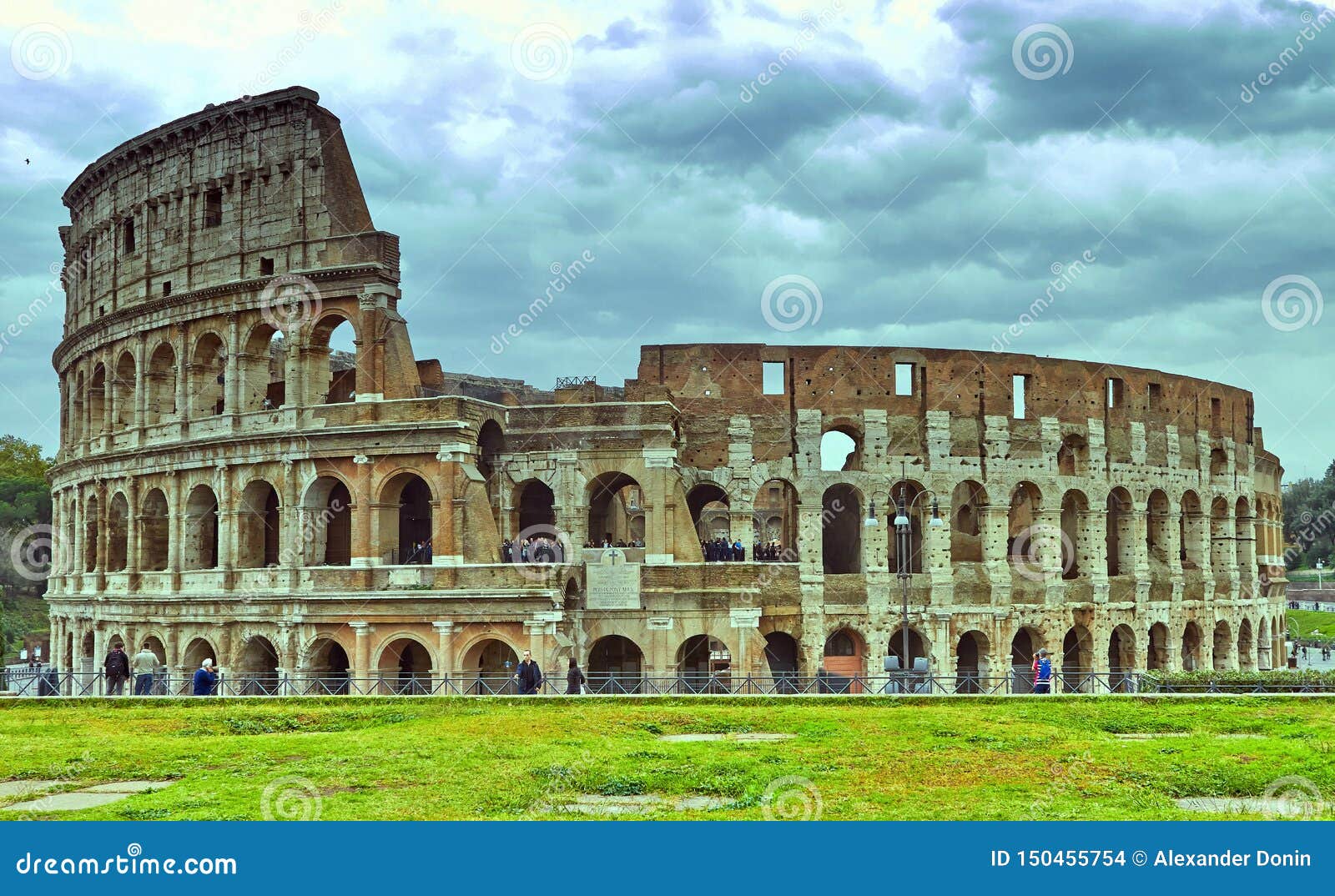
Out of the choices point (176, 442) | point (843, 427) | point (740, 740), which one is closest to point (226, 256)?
point (176, 442)

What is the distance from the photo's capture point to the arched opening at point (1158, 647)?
39.3 metres

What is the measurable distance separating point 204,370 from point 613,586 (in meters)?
13.3

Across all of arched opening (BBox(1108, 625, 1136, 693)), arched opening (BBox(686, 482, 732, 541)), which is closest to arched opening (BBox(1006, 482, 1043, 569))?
arched opening (BBox(1108, 625, 1136, 693))

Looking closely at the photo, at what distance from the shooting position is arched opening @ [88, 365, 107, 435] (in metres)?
37.4

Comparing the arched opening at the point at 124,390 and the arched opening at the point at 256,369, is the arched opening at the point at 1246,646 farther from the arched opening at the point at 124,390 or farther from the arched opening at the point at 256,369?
the arched opening at the point at 124,390

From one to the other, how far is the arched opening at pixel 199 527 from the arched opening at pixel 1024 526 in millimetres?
22742

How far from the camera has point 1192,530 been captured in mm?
41969

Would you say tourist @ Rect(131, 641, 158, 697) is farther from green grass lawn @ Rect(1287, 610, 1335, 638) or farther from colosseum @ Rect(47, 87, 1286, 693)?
green grass lawn @ Rect(1287, 610, 1335, 638)

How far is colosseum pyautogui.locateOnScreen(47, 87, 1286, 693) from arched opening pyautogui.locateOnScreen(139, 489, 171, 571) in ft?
0.23

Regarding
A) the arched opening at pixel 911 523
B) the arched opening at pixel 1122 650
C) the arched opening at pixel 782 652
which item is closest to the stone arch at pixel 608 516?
the arched opening at pixel 782 652

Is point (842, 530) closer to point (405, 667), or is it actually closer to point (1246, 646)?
point (405, 667)

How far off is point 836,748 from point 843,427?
20121 millimetres

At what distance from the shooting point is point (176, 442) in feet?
110

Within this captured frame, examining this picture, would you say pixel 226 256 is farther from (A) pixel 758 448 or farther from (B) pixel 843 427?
(B) pixel 843 427
